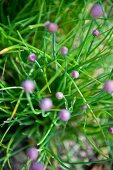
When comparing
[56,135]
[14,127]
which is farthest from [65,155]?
[14,127]

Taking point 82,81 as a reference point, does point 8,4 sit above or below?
above

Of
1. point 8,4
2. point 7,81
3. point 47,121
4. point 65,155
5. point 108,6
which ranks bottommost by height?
point 65,155

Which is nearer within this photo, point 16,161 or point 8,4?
point 16,161

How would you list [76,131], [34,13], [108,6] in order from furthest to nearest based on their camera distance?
[108,6] < [34,13] < [76,131]

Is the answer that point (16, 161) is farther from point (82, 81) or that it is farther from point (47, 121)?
point (82, 81)

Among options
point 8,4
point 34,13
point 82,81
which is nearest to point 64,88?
point 82,81

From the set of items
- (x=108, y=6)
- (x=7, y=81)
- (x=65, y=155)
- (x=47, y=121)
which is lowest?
(x=65, y=155)

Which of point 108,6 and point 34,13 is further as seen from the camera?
point 108,6

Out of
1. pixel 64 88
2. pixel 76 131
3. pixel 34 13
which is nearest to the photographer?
pixel 64 88

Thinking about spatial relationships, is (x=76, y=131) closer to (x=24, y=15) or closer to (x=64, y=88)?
(x=64, y=88)
